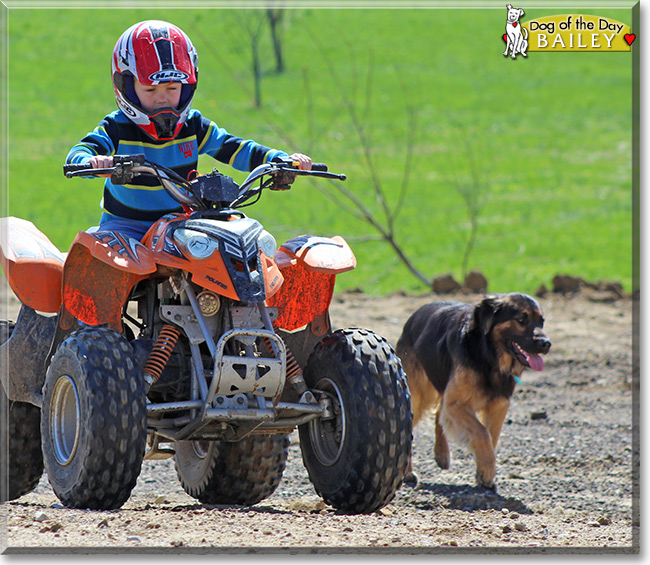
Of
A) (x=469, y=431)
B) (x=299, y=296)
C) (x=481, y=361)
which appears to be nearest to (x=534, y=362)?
(x=481, y=361)

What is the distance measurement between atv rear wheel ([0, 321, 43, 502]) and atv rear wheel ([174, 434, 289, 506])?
1.02 m

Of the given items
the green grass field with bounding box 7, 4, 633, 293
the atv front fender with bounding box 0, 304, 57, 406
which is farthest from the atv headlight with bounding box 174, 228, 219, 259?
the green grass field with bounding box 7, 4, 633, 293

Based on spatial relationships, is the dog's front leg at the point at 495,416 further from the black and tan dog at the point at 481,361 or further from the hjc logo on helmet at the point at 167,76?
the hjc logo on helmet at the point at 167,76

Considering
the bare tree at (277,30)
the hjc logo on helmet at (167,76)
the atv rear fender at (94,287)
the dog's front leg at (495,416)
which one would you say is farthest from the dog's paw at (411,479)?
the bare tree at (277,30)

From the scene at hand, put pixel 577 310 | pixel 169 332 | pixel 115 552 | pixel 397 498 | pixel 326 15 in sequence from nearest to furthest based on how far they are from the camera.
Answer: pixel 115 552 → pixel 169 332 → pixel 397 498 → pixel 577 310 → pixel 326 15

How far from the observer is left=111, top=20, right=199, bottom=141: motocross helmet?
5652mm

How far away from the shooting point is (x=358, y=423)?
5.30 meters

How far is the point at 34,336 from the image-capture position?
6082mm

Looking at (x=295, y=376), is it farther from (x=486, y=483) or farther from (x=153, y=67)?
(x=486, y=483)

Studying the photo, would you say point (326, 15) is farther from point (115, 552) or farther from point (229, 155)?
point (115, 552)

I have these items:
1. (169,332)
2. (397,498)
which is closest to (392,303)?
(397,498)

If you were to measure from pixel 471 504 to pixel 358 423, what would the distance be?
2727 millimetres

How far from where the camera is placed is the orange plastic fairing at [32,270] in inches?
225

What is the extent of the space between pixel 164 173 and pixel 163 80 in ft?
1.85
